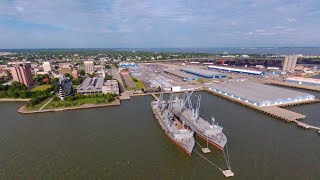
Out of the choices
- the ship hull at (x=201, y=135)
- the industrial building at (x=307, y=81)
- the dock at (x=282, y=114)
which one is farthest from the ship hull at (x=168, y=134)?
the industrial building at (x=307, y=81)

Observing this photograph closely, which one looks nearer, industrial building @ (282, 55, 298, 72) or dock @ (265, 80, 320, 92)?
dock @ (265, 80, 320, 92)

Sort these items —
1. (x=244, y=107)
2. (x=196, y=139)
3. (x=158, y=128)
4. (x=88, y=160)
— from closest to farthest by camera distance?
(x=88, y=160)
(x=196, y=139)
(x=158, y=128)
(x=244, y=107)

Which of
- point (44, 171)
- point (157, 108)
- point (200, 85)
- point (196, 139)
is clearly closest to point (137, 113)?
point (157, 108)

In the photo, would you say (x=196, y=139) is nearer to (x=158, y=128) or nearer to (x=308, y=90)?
(x=158, y=128)

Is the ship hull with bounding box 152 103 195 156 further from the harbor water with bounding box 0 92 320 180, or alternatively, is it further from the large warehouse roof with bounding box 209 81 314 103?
the large warehouse roof with bounding box 209 81 314 103

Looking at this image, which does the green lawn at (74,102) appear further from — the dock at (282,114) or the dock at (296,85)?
the dock at (296,85)

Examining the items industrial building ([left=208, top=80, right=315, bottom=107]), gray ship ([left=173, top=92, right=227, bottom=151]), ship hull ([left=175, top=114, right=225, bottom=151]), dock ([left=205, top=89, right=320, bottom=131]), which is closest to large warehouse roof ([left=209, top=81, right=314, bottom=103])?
industrial building ([left=208, top=80, right=315, bottom=107])
